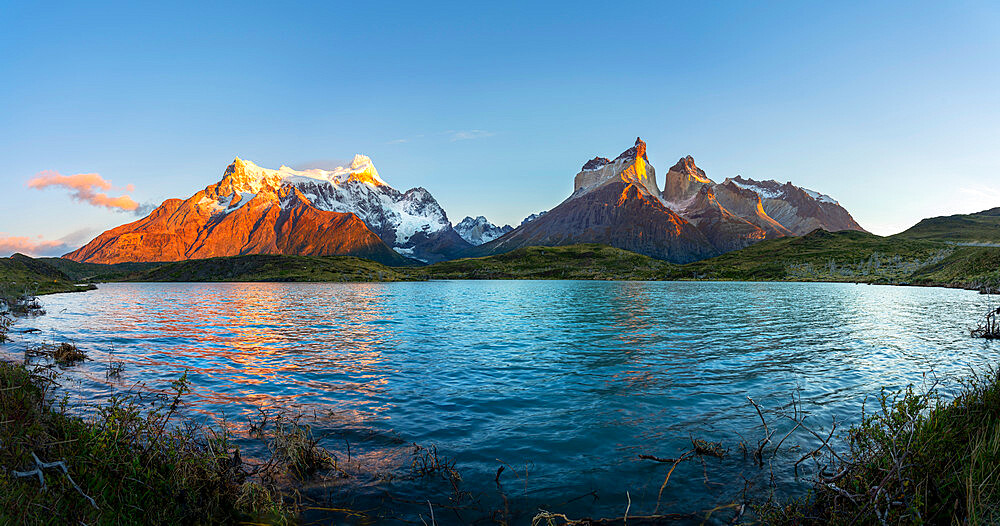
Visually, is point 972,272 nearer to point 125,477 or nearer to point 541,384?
point 541,384

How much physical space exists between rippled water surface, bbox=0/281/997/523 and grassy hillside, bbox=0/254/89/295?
181ft

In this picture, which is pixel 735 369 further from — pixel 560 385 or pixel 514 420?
pixel 514 420

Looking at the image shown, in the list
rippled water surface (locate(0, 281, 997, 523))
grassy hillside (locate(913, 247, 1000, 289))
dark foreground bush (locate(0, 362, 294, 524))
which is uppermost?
grassy hillside (locate(913, 247, 1000, 289))

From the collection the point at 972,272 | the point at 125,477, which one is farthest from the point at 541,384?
the point at 972,272

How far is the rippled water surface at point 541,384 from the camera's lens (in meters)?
14.2

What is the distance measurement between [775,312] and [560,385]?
6234 cm

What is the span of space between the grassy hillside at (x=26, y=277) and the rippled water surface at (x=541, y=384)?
5512 cm

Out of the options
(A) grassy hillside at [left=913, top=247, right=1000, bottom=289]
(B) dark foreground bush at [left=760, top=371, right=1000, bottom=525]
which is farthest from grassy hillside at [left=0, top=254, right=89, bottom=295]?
(A) grassy hillside at [left=913, top=247, right=1000, bottom=289]

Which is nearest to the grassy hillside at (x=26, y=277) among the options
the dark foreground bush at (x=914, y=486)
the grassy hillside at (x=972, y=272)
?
the dark foreground bush at (x=914, y=486)

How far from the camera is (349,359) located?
113 ft

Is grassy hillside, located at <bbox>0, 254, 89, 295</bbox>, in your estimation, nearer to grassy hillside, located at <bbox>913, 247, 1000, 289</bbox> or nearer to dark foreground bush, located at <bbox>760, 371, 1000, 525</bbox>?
dark foreground bush, located at <bbox>760, 371, 1000, 525</bbox>

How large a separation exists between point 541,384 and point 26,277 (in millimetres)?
157965

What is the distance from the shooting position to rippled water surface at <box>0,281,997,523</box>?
1416 cm

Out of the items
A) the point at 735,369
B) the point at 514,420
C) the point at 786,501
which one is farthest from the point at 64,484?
the point at 735,369
